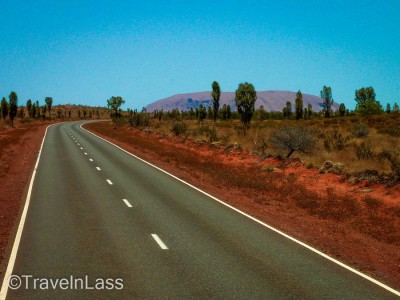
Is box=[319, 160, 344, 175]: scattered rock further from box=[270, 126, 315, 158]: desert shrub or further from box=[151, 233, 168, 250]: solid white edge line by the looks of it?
box=[151, 233, 168, 250]: solid white edge line

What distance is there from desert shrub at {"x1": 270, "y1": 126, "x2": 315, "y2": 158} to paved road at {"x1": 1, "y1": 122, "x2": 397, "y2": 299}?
14.7 m

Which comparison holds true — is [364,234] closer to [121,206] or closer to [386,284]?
[386,284]

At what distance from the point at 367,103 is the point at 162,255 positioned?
111 m

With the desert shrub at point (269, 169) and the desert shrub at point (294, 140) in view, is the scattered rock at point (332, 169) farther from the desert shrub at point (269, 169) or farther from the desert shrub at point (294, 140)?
A: the desert shrub at point (294, 140)

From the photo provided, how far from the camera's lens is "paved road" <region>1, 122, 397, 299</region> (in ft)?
24.8

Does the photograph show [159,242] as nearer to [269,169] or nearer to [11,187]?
[11,187]

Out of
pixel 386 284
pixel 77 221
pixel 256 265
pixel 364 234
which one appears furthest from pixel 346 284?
pixel 77 221

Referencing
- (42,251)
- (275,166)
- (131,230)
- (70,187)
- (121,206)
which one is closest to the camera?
(42,251)

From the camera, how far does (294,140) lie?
30.2 m

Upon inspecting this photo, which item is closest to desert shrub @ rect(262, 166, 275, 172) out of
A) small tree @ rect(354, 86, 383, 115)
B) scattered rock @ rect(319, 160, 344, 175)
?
scattered rock @ rect(319, 160, 344, 175)

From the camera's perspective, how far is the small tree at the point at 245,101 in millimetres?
67625

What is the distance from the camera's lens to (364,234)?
12.5 m

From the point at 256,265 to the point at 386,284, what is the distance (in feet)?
8.78

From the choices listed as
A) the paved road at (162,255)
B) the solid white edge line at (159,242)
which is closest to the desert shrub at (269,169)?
the paved road at (162,255)
